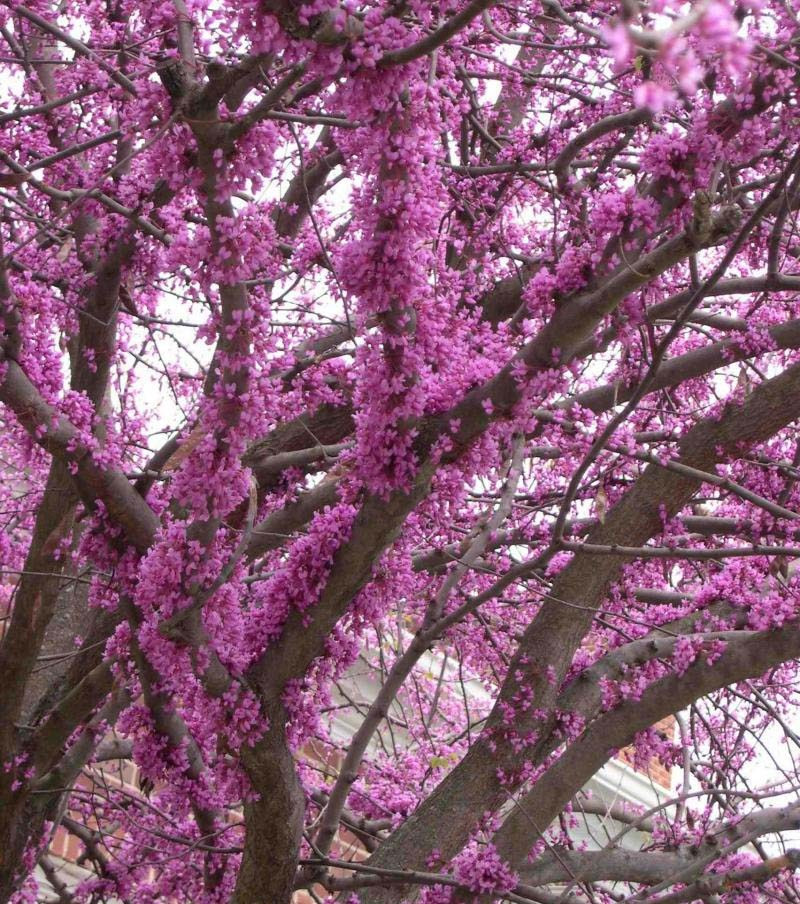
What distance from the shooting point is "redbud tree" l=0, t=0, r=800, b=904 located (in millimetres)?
3580

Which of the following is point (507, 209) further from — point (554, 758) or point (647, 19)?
point (554, 758)

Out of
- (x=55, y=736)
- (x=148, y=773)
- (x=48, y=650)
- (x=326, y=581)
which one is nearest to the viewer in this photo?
(x=326, y=581)

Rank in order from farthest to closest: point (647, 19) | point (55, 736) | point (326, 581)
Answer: point (647, 19)
point (55, 736)
point (326, 581)

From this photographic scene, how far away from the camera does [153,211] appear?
5.30 metres

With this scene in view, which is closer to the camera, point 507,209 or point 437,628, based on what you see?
point 437,628

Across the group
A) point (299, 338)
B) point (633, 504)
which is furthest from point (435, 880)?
point (299, 338)

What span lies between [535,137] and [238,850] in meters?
3.49

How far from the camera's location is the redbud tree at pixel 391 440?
3.58m

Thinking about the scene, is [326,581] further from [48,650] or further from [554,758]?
[48,650]

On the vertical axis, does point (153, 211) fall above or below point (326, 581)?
above

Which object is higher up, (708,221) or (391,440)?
(708,221)

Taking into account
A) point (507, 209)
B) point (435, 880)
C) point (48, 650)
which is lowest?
point (435, 880)

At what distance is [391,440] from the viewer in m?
3.90

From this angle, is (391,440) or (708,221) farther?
(391,440)
